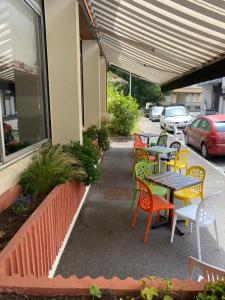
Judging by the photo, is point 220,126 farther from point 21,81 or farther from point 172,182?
point 21,81

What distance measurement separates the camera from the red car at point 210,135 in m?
8.90

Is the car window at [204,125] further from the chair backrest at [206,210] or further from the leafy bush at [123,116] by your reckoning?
the chair backrest at [206,210]

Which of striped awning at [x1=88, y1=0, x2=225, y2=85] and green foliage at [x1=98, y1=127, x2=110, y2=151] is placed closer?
striped awning at [x1=88, y1=0, x2=225, y2=85]

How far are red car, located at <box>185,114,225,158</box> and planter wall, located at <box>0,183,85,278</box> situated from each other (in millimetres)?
6349

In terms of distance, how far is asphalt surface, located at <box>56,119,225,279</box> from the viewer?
3.31 meters

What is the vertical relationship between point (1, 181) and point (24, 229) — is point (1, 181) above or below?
above

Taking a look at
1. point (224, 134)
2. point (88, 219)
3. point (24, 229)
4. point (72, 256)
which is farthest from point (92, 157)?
point (224, 134)

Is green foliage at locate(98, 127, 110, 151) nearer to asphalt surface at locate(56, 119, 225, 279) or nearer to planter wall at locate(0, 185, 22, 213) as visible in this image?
asphalt surface at locate(56, 119, 225, 279)

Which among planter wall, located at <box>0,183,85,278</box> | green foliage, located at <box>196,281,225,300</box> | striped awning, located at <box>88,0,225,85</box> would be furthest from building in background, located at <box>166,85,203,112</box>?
green foliage, located at <box>196,281,225,300</box>

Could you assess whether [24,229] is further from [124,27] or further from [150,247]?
[124,27]

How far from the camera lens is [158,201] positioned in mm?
4207

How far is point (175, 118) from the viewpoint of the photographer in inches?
720

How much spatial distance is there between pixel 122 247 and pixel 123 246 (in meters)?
0.03

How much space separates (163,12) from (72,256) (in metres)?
3.86
